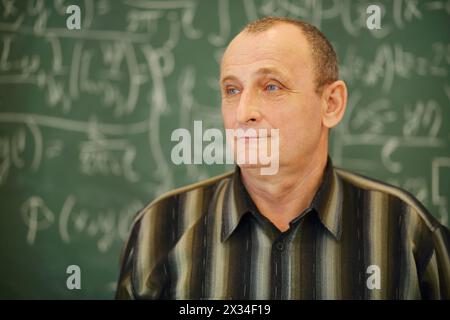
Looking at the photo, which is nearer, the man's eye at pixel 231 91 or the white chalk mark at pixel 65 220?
the man's eye at pixel 231 91

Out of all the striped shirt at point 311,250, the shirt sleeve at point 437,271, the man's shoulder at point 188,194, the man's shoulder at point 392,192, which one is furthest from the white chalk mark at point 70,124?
the shirt sleeve at point 437,271

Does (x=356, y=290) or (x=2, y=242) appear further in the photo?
(x=2, y=242)

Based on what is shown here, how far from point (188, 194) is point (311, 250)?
518mm

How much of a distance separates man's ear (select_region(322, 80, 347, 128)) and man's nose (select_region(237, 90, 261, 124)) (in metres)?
0.25

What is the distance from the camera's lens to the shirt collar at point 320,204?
6.42ft

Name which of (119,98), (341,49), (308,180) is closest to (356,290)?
(308,180)

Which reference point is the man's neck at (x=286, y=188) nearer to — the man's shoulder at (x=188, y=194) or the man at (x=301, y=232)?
the man at (x=301, y=232)

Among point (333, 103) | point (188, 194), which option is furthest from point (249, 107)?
point (188, 194)

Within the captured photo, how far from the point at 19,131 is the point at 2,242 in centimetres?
45

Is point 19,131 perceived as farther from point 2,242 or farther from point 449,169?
point 449,169

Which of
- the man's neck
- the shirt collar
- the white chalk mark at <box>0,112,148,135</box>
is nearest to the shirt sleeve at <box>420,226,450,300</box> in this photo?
the shirt collar

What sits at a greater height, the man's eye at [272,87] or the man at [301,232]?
the man's eye at [272,87]

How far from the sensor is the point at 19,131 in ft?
6.86

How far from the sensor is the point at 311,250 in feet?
6.42
